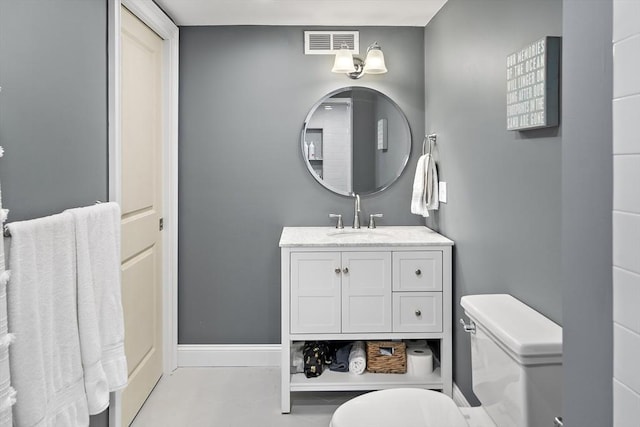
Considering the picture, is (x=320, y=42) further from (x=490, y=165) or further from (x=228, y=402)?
(x=228, y=402)

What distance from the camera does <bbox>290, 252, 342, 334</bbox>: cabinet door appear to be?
2807 mm

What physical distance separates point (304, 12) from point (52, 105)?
1.82 metres

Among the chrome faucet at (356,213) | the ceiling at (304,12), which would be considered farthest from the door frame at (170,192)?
the chrome faucet at (356,213)

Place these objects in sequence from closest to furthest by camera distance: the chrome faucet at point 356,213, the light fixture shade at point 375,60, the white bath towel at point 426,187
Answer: the white bath towel at point 426,187
the light fixture shade at point 375,60
the chrome faucet at point 356,213

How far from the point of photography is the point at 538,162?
1797 mm

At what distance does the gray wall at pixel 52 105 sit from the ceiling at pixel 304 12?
2.99ft

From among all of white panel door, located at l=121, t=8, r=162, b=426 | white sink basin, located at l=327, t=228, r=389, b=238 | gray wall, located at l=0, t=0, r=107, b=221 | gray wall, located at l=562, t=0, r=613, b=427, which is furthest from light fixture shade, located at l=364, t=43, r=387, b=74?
gray wall, located at l=562, t=0, r=613, b=427

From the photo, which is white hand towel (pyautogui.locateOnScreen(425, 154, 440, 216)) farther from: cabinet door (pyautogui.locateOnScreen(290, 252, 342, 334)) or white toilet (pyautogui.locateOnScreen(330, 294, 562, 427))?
white toilet (pyautogui.locateOnScreen(330, 294, 562, 427))

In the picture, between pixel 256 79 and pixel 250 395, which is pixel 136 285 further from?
pixel 256 79

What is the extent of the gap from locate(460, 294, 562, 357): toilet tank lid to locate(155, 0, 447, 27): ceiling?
1847 millimetres

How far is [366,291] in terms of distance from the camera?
283cm

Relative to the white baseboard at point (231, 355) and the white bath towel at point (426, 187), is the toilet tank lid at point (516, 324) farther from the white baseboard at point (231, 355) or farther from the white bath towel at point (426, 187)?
the white baseboard at point (231, 355)

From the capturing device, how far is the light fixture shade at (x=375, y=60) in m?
3.20

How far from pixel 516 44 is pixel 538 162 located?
0.48 meters
